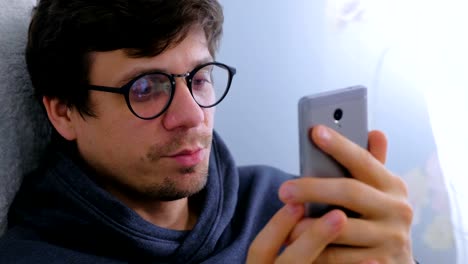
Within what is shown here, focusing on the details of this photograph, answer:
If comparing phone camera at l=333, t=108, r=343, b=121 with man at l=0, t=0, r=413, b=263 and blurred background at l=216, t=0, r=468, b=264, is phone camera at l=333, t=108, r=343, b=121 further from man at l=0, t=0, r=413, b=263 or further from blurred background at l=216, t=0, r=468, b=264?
blurred background at l=216, t=0, r=468, b=264

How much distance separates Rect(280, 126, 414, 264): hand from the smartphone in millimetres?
12

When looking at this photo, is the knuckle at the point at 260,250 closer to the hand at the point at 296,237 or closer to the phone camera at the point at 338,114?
the hand at the point at 296,237

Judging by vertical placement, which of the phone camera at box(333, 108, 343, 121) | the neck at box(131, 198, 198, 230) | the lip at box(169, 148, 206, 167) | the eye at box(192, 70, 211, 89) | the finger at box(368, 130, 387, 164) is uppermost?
the eye at box(192, 70, 211, 89)

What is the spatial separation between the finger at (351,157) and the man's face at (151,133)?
34cm

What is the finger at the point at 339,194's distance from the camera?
550mm

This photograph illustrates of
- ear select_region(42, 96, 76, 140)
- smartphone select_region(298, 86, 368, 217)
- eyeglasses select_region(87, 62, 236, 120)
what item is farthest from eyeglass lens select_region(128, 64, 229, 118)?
smartphone select_region(298, 86, 368, 217)

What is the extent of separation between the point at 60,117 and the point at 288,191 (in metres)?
0.57

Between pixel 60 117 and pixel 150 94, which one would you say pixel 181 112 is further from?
pixel 60 117

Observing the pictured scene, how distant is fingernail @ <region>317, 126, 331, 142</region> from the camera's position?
0.56 m

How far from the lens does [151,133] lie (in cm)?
86

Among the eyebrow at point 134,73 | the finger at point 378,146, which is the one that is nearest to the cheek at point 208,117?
the eyebrow at point 134,73

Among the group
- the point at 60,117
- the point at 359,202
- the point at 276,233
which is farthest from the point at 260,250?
the point at 60,117

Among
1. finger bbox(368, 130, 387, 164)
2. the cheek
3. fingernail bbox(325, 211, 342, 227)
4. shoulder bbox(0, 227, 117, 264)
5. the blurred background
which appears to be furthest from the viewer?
the blurred background

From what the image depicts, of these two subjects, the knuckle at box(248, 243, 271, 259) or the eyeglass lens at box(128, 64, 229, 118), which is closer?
the knuckle at box(248, 243, 271, 259)
